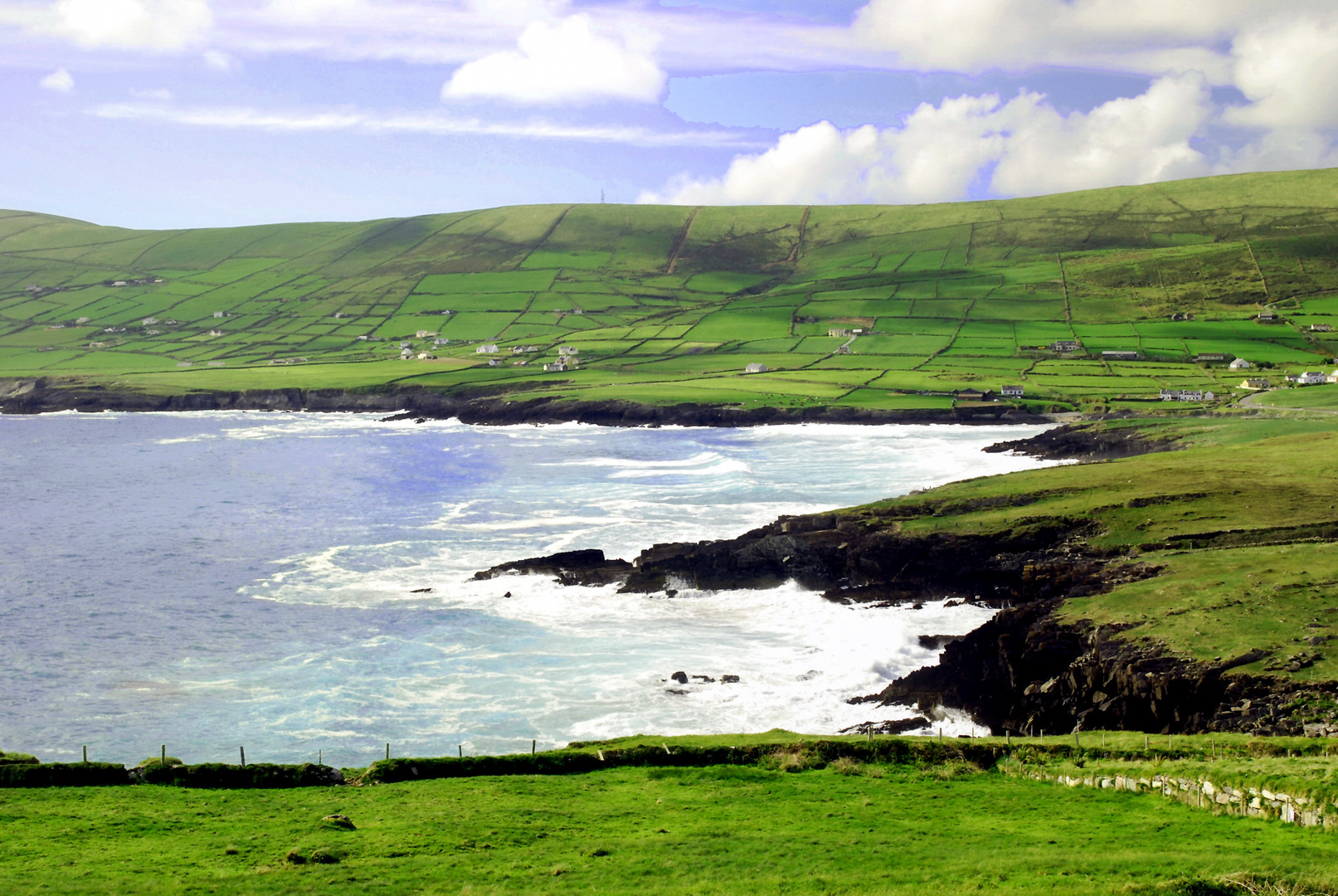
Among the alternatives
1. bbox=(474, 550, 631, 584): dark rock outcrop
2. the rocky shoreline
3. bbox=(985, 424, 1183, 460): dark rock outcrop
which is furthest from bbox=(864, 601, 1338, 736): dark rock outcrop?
the rocky shoreline

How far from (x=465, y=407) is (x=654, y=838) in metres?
132

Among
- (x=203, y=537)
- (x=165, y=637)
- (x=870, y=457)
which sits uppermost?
(x=870, y=457)

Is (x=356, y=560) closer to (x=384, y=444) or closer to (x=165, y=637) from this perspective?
(x=165, y=637)

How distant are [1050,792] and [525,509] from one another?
59.7m

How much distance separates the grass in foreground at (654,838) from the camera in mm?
21047

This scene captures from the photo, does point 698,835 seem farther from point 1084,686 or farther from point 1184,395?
point 1184,395

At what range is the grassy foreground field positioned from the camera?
68.8 feet

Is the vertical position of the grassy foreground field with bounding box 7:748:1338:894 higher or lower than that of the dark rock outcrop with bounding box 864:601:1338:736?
lower

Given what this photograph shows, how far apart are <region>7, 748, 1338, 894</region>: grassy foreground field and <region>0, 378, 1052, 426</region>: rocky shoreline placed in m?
102

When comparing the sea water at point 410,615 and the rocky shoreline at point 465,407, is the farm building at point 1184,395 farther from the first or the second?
the sea water at point 410,615

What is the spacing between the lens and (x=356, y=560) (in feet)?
224

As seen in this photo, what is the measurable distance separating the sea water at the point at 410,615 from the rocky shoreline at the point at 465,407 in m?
21.2

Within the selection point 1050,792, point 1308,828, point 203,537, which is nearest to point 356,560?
point 203,537

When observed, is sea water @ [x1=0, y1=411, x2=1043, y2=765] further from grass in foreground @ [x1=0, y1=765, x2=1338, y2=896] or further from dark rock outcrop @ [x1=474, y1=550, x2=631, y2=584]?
A: grass in foreground @ [x1=0, y1=765, x2=1338, y2=896]
